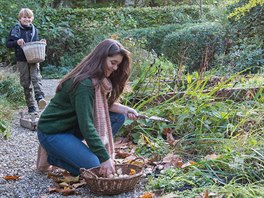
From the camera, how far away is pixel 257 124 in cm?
429

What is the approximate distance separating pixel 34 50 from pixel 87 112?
300cm

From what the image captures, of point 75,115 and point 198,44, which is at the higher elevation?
point 75,115

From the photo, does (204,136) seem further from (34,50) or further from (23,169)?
(34,50)

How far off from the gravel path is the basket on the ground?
3.06ft

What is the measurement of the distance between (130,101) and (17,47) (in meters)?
1.95

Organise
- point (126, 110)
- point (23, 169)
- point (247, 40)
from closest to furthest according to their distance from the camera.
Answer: point (126, 110), point (23, 169), point (247, 40)

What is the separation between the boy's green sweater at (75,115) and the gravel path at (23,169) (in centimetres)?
39

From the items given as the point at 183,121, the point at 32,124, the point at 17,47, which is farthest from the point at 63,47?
the point at 183,121

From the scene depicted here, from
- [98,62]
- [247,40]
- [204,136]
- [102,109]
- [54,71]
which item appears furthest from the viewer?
[54,71]

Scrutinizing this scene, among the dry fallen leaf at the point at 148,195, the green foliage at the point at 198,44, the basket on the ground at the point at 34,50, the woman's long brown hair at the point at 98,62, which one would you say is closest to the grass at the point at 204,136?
the dry fallen leaf at the point at 148,195

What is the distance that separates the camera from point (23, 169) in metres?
4.02

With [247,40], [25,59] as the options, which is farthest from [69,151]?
[247,40]

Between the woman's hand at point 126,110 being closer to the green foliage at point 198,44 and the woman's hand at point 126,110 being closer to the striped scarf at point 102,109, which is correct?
the striped scarf at point 102,109

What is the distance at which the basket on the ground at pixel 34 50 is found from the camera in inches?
239
